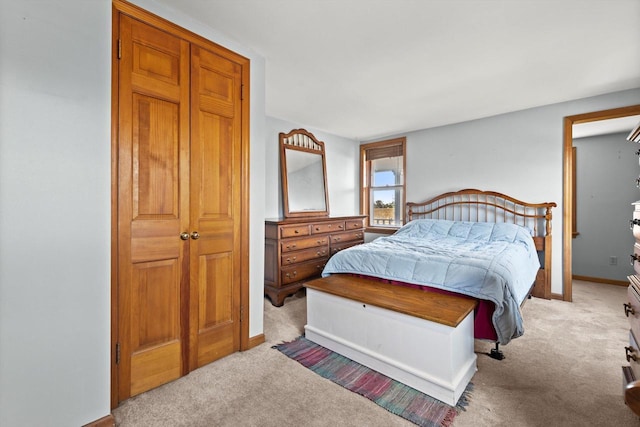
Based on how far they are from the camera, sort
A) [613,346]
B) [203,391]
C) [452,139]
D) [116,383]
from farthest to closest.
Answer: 1. [452,139]
2. [613,346]
3. [203,391]
4. [116,383]

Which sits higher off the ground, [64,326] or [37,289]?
[37,289]

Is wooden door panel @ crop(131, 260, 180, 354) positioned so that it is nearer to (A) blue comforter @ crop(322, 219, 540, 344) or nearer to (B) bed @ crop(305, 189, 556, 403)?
(B) bed @ crop(305, 189, 556, 403)

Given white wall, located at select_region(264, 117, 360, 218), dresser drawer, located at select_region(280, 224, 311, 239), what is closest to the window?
white wall, located at select_region(264, 117, 360, 218)

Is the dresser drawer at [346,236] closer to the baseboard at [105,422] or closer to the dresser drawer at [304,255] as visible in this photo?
the dresser drawer at [304,255]

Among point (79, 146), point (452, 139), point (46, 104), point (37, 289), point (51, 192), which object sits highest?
point (452, 139)

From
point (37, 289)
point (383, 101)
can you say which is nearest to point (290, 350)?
point (37, 289)

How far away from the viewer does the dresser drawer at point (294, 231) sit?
3.57 metres

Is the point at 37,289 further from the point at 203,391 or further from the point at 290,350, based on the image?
the point at 290,350

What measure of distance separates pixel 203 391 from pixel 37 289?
1.11 m

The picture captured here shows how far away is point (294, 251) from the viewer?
12.2 feet

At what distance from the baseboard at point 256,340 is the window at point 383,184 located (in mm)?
3437

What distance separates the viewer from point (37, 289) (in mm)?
1386

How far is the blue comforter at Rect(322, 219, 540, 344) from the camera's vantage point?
6.95 ft

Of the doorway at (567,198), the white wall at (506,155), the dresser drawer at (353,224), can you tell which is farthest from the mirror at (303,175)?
the doorway at (567,198)
